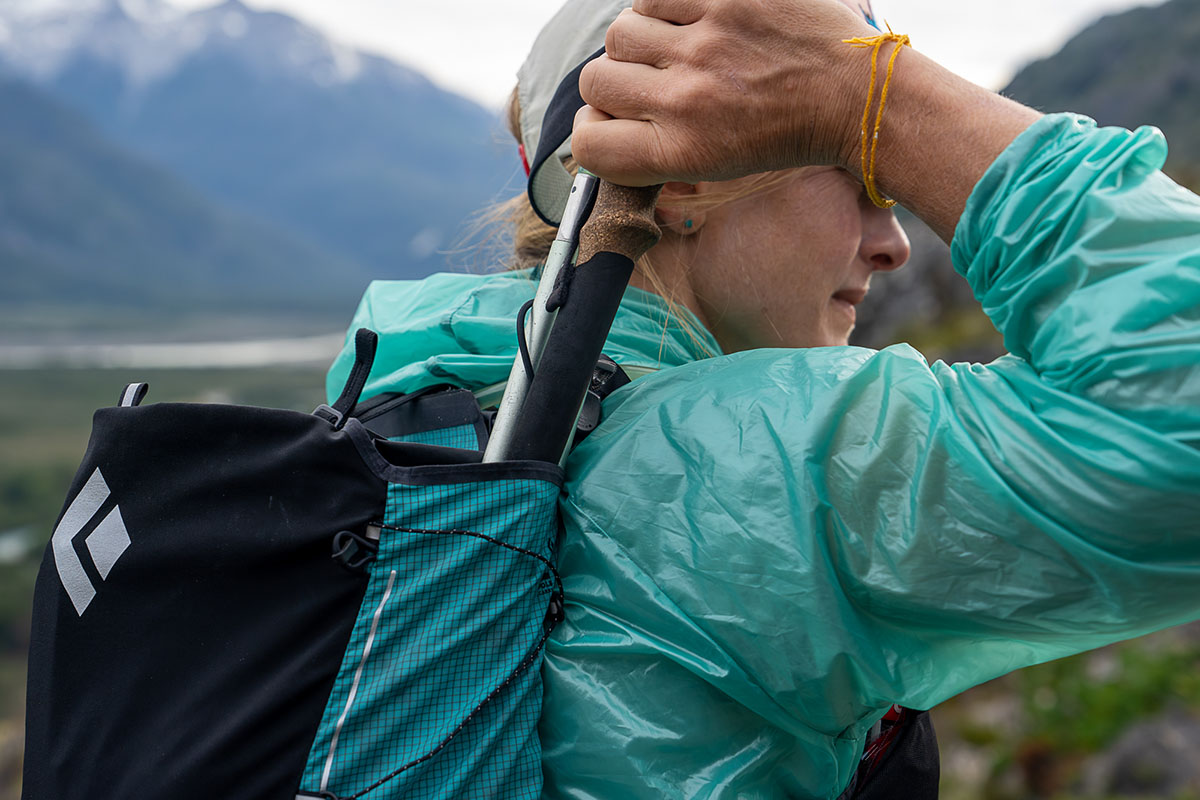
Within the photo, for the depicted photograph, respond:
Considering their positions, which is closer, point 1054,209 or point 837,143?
point 1054,209

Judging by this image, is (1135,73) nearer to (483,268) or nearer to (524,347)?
(483,268)

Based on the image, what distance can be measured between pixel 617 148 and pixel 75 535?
1.10 m

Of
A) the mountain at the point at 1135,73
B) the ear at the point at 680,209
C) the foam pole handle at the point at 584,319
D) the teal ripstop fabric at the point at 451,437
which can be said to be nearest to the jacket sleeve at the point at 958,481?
the foam pole handle at the point at 584,319

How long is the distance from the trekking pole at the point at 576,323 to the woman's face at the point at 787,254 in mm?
400

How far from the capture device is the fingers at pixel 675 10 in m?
1.50

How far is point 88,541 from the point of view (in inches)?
59.3

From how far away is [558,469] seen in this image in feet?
5.17

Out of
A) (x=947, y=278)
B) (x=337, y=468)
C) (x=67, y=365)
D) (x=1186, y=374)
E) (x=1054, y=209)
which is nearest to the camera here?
(x=1186, y=374)

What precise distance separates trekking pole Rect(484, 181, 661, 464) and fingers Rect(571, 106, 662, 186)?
0.22 ft

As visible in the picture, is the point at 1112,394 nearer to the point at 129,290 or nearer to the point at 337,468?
the point at 337,468

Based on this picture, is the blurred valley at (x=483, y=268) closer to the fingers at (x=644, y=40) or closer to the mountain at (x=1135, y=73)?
the mountain at (x=1135, y=73)

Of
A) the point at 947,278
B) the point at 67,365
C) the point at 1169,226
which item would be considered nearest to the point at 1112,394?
the point at 1169,226

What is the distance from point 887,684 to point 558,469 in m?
0.65

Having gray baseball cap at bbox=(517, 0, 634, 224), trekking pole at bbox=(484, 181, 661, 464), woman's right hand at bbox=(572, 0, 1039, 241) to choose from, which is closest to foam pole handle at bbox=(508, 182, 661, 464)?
trekking pole at bbox=(484, 181, 661, 464)
